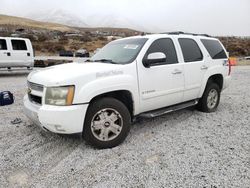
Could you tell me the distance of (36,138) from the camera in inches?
166

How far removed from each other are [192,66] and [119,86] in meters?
1.96

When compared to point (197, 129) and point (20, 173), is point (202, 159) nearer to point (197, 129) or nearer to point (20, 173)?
point (197, 129)

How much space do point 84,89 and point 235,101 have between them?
5243mm

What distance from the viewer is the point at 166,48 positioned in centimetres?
466

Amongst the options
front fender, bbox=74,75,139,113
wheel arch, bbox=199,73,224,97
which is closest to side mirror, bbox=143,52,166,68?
front fender, bbox=74,75,139,113

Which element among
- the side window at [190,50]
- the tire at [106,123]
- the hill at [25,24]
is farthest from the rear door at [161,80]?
the hill at [25,24]

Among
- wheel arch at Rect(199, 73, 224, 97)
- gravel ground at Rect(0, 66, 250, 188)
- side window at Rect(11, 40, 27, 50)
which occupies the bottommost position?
gravel ground at Rect(0, 66, 250, 188)

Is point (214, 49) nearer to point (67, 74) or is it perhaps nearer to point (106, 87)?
point (106, 87)

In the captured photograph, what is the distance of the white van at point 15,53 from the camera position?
12352 millimetres

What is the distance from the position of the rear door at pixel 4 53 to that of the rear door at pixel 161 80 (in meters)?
10.4

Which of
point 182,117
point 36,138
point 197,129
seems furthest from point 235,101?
point 36,138

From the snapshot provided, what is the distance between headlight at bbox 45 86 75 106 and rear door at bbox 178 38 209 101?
97.3 inches

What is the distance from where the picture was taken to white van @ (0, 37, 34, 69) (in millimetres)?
12352

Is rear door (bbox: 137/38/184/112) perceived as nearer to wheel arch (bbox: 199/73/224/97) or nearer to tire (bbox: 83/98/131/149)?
tire (bbox: 83/98/131/149)
